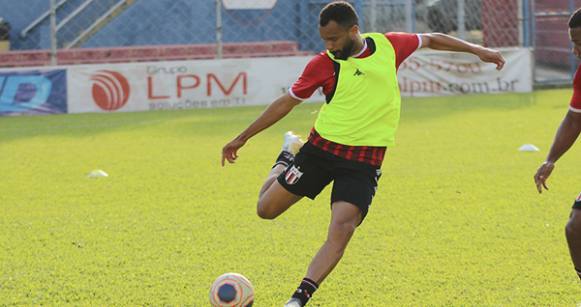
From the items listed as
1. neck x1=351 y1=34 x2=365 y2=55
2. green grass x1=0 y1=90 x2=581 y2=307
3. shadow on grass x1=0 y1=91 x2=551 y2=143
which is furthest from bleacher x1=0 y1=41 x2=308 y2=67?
neck x1=351 y1=34 x2=365 y2=55

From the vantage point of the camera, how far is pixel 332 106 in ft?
20.0

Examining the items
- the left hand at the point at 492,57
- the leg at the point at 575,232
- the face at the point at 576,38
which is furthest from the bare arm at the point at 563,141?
the left hand at the point at 492,57

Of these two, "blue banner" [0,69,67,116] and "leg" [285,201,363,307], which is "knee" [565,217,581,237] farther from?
"blue banner" [0,69,67,116]

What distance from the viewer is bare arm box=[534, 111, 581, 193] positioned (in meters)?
5.76

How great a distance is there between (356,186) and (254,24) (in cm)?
2029

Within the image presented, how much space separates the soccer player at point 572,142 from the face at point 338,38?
3.99 feet

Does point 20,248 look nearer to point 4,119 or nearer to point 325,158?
point 325,158

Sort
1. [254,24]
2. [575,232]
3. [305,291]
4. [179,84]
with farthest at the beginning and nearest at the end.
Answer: [254,24] < [179,84] < [305,291] < [575,232]

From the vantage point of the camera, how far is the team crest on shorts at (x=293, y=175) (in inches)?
246

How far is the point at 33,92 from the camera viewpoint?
19.7 m

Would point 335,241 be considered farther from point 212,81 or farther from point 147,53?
point 147,53

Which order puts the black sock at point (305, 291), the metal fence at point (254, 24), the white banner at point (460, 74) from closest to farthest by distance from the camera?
the black sock at point (305, 291) → the white banner at point (460, 74) → the metal fence at point (254, 24)

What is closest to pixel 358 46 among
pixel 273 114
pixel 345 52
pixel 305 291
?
pixel 345 52

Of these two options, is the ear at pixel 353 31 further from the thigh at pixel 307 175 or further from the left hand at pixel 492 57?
the left hand at pixel 492 57
